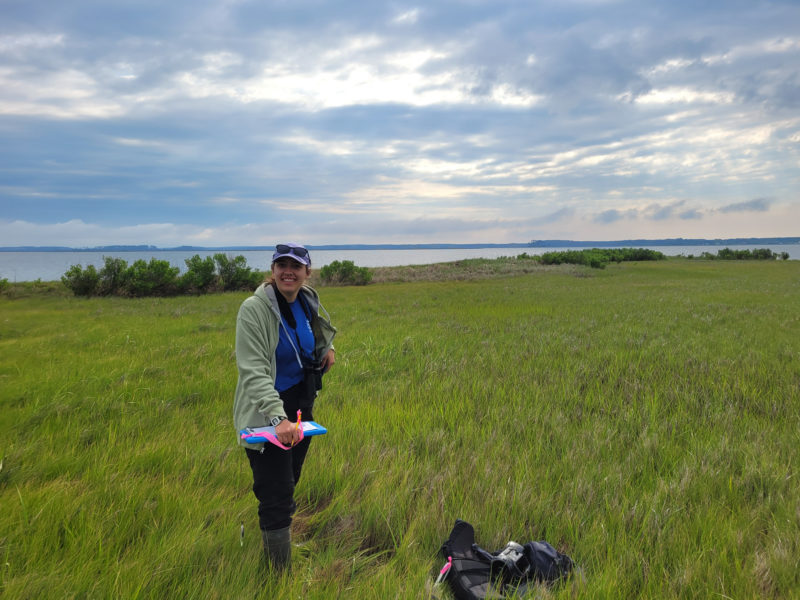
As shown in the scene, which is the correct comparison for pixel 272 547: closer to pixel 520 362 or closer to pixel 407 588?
pixel 407 588

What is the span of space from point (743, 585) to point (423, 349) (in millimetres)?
7814

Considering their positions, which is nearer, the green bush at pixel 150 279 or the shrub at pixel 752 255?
the green bush at pixel 150 279

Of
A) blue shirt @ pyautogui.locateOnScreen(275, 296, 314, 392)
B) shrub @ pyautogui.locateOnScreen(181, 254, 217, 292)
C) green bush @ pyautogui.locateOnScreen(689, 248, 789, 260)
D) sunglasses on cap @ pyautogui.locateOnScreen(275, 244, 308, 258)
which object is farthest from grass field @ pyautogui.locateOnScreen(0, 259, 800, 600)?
green bush @ pyautogui.locateOnScreen(689, 248, 789, 260)

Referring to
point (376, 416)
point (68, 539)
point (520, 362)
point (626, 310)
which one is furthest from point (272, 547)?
point (626, 310)

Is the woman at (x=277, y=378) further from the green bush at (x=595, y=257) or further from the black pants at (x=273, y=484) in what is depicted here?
the green bush at (x=595, y=257)

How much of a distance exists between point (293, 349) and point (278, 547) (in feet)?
4.44

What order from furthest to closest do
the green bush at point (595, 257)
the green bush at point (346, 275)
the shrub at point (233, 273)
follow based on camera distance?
the green bush at point (595, 257)
the green bush at point (346, 275)
the shrub at point (233, 273)

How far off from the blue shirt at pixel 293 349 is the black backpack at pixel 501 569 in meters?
1.69

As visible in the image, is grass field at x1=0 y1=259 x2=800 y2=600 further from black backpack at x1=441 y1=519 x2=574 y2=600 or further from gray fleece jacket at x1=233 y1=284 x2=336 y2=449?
gray fleece jacket at x1=233 y1=284 x2=336 y2=449

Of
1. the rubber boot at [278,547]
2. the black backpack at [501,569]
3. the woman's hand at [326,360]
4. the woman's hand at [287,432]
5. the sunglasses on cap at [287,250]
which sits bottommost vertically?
the black backpack at [501,569]

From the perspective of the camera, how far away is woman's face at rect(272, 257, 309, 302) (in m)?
3.13

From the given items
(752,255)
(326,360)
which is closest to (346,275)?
(326,360)

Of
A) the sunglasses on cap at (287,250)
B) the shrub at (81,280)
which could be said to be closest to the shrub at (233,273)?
the shrub at (81,280)

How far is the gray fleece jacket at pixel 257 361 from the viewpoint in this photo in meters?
2.76
